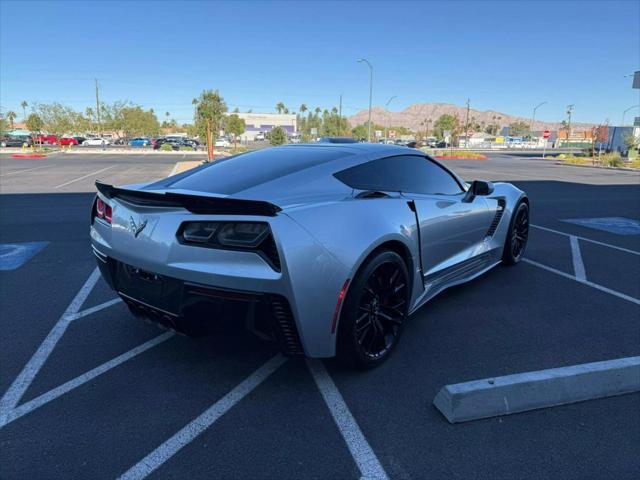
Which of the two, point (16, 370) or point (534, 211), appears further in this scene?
point (534, 211)

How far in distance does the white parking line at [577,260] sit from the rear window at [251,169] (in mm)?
3663

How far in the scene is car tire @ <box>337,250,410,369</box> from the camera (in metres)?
2.81

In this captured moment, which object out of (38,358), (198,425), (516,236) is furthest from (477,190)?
(38,358)

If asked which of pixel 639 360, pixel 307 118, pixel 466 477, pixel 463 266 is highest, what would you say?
pixel 307 118

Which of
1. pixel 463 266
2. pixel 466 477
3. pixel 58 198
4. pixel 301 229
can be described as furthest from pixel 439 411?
pixel 58 198

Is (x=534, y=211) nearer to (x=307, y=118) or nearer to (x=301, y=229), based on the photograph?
(x=301, y=229)

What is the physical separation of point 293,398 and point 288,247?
3.32ft

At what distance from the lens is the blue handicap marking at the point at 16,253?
220 inches

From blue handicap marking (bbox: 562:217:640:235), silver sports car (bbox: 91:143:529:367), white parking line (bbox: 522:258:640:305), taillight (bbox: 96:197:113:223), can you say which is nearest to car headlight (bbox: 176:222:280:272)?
silver sports car (bbox: 91:143:529:367)

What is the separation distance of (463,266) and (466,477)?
2.37 metres

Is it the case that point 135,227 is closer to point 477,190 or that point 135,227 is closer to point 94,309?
point 94,309

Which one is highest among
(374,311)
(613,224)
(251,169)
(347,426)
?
(251,169)

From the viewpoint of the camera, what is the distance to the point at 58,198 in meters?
11.5

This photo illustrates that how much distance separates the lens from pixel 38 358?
327cm
